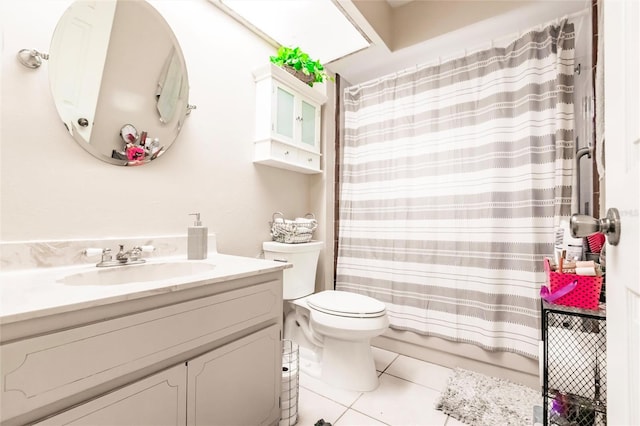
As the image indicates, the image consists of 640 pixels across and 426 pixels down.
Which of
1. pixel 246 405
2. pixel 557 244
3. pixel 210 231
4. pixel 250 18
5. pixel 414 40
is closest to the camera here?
pixel 246 405

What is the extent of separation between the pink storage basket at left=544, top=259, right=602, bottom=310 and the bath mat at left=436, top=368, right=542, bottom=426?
0.68 metres

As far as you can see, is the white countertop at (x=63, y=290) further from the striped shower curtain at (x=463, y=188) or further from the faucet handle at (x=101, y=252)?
the striped shower curtain at (x=463, y=188)

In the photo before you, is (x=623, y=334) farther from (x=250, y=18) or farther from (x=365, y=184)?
(x=250, y=18)

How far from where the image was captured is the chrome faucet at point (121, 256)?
1.14 meters

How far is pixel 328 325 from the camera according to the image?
5.01 feet

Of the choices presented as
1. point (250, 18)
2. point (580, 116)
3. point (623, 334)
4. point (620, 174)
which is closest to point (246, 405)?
point (623, 334)

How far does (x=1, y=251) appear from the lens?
97cm

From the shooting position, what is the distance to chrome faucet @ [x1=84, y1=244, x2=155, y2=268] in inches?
44.7

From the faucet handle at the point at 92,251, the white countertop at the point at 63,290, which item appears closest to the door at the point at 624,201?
the white countertop at the point at 63,290

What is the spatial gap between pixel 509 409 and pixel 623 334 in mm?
1308

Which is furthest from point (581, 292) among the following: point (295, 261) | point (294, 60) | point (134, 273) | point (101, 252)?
point (294, 60)

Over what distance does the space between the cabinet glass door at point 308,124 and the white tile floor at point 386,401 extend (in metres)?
1.53

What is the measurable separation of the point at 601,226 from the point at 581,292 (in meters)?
0.74

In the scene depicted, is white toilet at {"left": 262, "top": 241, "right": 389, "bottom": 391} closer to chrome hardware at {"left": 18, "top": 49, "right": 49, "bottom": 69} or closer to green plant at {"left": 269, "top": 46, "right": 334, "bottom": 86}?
green plant at {"left": 269, "top": 46, "right": 334, "bottom": 86}
